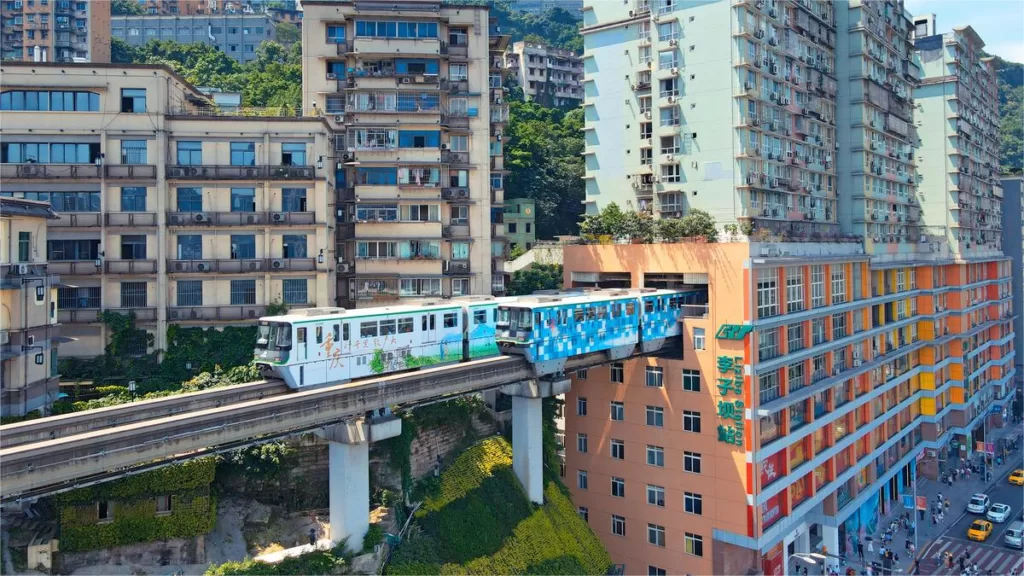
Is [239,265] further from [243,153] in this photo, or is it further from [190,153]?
[190,153]

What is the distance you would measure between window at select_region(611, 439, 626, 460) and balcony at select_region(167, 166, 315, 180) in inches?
822

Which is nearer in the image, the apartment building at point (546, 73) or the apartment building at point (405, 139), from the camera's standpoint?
the apartment building at point (405, 139)

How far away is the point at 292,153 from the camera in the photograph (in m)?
37.1

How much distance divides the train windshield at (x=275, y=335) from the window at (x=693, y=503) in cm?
2202

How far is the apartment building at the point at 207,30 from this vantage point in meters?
101

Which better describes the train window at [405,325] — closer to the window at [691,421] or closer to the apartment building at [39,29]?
the window at [691,421]

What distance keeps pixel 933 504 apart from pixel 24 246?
55.1 m

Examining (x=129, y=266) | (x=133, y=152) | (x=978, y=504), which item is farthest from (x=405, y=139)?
(x=978, y=504)

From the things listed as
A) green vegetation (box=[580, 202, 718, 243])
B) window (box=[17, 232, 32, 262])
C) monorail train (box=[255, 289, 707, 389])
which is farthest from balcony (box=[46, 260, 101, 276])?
green vegetation (box=[580, 202, 718, 243])

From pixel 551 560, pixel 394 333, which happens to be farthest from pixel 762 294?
pixel 394 333

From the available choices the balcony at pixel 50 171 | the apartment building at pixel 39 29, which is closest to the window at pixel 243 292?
the balcony at pixel 50 171

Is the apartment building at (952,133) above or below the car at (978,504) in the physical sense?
above

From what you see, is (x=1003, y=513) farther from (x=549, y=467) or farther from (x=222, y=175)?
(x=222, y=175)

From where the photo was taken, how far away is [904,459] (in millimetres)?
53062
